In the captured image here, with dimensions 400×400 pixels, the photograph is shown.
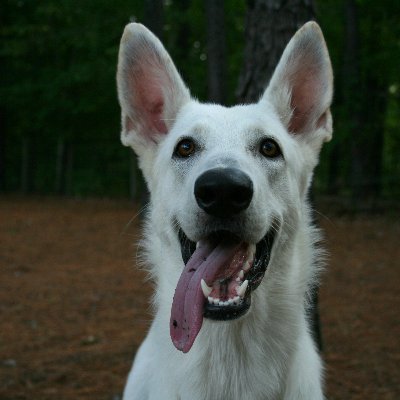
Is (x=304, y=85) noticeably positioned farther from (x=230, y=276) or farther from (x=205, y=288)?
(x=205, y=288)

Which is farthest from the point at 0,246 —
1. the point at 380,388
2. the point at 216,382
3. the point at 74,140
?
the point at 74,140

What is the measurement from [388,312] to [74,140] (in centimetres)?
1852

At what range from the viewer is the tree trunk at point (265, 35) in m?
5.08

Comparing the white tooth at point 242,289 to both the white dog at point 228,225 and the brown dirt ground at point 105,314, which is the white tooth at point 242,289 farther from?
the brown dirt ground at point 105,314

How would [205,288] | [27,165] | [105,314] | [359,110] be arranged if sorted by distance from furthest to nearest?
[27,165], [359,110], [105,314], [205,288]

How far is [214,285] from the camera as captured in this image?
2.85 metres

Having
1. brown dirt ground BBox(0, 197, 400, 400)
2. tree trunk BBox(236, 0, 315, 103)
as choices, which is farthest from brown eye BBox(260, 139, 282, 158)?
tree trunk BBox(236, 0, 315, 103)

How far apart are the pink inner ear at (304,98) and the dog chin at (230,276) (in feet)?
3.09

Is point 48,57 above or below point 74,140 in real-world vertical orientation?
above

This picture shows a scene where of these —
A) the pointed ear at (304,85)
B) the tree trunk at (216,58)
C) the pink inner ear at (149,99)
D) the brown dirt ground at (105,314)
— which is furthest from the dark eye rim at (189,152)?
the tree trunk at (216,58)

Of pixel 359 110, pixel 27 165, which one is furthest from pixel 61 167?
pixel 359 110

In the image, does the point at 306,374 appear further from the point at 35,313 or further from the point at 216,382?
the point at 35,313

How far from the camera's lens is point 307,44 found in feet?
11.4

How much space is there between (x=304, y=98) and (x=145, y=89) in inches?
39.3
